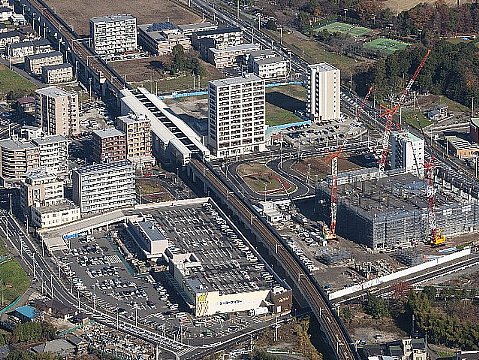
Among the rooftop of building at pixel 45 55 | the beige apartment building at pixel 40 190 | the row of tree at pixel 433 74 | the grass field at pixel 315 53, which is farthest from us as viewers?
the rooftop of building at pixel 45 55

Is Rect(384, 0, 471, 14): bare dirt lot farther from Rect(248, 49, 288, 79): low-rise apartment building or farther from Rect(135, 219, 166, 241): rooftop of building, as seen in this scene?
Rect(135, 219, 166, 241): rooftop of building

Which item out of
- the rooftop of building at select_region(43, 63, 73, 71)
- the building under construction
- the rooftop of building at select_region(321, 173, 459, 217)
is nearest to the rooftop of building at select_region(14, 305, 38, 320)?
the building under construction

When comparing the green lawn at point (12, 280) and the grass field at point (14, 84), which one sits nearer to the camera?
the green lawn at point (12, 280)

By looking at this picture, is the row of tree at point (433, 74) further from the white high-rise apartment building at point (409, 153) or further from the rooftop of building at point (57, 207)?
the rooftop of building at point (57, 207)

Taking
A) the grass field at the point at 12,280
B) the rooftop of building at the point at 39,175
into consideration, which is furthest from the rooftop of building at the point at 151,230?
the grass field at the point at 12,280

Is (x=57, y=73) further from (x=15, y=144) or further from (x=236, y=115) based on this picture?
(x=236, y=115)

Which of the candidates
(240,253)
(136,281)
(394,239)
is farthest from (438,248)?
(136,281)

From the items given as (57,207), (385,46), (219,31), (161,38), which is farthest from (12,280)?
(385,46)
